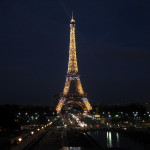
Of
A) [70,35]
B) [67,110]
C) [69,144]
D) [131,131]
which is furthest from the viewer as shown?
[67,110]

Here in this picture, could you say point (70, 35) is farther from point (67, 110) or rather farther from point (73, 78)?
point (67, 110)

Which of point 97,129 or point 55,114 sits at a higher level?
point 55,114

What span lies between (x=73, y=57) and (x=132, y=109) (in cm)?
1481

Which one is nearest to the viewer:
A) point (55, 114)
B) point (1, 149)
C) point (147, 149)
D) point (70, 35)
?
point (1, 149)

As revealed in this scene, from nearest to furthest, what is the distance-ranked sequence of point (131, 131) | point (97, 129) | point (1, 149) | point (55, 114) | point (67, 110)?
point (1, 149) → point (131, 131) → point (97, 129) → point (55, 114) → point (67, 110)

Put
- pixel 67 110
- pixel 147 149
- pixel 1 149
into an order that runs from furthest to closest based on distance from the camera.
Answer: pixel 67 110 → pixel 147 149 → pixel 1 149

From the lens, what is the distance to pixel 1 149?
1941cm

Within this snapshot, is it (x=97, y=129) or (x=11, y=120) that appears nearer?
(x=11, y=120)

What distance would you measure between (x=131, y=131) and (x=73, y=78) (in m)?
32.4

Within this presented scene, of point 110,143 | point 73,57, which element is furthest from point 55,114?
point 110,143

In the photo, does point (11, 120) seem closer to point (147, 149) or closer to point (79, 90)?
point (147, 149)

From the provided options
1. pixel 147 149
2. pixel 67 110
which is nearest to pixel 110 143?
pixel 147 149

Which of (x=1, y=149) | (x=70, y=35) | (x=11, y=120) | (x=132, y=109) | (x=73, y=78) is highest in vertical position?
(x=70, y=35)

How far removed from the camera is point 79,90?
66.5 metres
